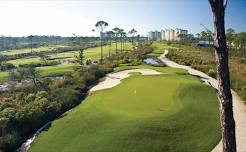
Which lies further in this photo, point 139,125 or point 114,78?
point 114,78

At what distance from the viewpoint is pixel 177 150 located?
73.6ft

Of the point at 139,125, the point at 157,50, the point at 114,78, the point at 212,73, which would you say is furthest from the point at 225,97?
the point at 157,50

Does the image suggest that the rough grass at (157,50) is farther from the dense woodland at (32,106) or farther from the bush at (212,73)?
the dense woodland at (32,106)

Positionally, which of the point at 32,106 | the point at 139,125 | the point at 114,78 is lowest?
the point at 139,125

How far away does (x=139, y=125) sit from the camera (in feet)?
82.7

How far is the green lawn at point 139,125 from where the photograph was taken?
22953mm

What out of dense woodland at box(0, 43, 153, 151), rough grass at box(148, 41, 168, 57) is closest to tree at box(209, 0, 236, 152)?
dense woodland at box(0, 43, 153, 151)

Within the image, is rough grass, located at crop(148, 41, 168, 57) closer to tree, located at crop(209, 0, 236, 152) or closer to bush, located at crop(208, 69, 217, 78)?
bush, located at crop(208, 69, 217, 78)

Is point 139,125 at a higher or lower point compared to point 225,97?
lower

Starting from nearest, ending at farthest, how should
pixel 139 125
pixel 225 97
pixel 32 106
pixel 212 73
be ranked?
pixel 225 97 → pixel 139 125 → pixel 32 106 → pixel 212 73

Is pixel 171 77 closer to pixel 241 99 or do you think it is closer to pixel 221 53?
pixel 241 99

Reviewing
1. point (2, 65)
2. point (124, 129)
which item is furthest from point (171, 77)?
point (2, 65)

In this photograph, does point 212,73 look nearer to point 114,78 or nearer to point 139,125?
point 114,78

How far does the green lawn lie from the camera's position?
75.3ft
